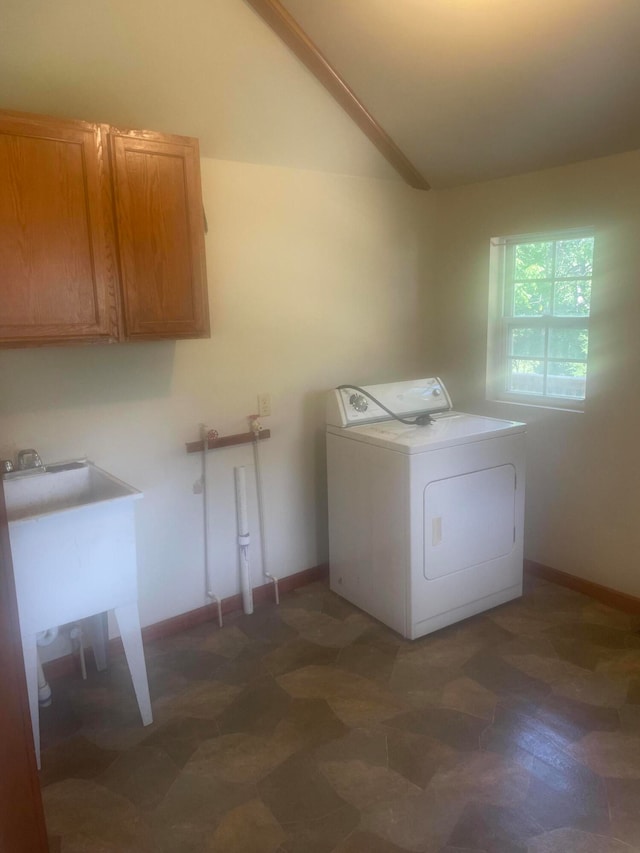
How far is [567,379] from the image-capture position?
10.7 feet

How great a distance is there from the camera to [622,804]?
188 cm

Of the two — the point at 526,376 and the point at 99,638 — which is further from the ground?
the point at 526,376

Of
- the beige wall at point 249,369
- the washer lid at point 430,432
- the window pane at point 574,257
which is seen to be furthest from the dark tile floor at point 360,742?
the window pane at point 574,257

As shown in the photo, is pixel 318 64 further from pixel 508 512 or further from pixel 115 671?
pixel 115 671

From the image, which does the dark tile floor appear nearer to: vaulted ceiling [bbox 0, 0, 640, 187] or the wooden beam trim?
the wooden beam trim

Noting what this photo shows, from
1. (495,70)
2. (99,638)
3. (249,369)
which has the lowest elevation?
(99,638)

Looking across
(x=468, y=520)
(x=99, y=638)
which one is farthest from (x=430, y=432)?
(x=99, y=638)

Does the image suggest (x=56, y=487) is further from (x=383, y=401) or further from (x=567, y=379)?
(x=567, y=379)

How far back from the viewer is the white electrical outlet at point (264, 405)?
3184mm

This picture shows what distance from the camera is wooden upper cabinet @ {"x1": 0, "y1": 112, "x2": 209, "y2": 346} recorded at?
6.72 ft

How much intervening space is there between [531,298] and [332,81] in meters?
1.57

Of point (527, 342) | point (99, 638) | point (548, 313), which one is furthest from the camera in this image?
point (527, 342)

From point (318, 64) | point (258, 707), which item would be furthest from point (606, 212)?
point (258, 707)

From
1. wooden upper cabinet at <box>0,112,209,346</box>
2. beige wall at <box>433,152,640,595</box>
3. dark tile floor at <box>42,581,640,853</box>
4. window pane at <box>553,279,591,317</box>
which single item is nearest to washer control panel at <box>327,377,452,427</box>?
beige wall at <box>433,152,640,595</box>
